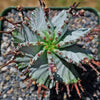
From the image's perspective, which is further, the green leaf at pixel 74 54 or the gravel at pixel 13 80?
the gravel at pixel 13 80

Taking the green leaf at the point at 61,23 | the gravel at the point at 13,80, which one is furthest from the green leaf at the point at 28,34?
the gravel at the point at 13,80

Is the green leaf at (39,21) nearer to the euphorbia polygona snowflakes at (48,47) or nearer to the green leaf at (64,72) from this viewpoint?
the euphorbia polygona snowflakes at (48,47)

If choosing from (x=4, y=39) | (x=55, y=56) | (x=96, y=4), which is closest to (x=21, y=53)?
(x=55, y=56)

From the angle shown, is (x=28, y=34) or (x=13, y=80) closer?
(x=28, y=34)

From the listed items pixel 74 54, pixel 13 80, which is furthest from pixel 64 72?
pixel 13 80

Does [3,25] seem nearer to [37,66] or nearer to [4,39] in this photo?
[4,39]

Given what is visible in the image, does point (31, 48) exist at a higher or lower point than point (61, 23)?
lower

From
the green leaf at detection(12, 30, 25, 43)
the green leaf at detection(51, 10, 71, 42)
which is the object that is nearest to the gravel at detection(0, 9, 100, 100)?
the green leaf at detection(12, 30, 25, 43)

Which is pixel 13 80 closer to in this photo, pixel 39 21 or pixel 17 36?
pixel 17 36
